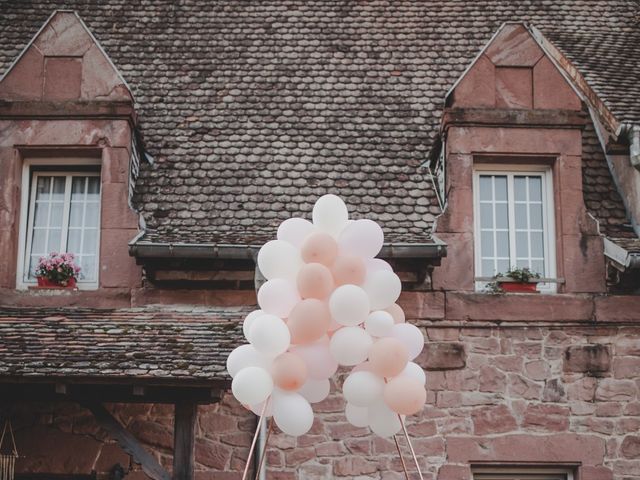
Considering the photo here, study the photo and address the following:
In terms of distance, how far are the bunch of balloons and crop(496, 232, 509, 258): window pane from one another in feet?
11.6

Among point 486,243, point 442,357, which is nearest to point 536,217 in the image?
point 486,243

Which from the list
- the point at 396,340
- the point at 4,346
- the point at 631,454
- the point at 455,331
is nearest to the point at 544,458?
the point at 631,454

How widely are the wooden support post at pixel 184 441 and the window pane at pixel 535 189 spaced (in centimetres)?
395

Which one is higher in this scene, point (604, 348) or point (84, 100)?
point (84, 100)

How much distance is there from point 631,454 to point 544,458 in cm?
75

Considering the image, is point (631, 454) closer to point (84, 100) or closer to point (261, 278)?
point (261, 278)

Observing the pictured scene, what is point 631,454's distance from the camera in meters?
8.10

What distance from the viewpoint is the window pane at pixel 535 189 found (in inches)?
357

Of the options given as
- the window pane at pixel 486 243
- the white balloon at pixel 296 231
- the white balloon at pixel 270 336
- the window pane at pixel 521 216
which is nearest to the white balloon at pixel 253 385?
the white balloon at pixel 270 336

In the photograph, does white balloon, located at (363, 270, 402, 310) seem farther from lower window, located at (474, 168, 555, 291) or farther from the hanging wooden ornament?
the hanging wooden ornament

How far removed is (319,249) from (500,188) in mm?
4289

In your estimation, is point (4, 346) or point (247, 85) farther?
point (247, 85)

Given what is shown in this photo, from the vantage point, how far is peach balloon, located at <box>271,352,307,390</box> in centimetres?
512


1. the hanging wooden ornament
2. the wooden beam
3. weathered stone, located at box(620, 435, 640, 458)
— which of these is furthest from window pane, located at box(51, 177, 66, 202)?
weathered stone, located at box(620, 435, 640, 458)
